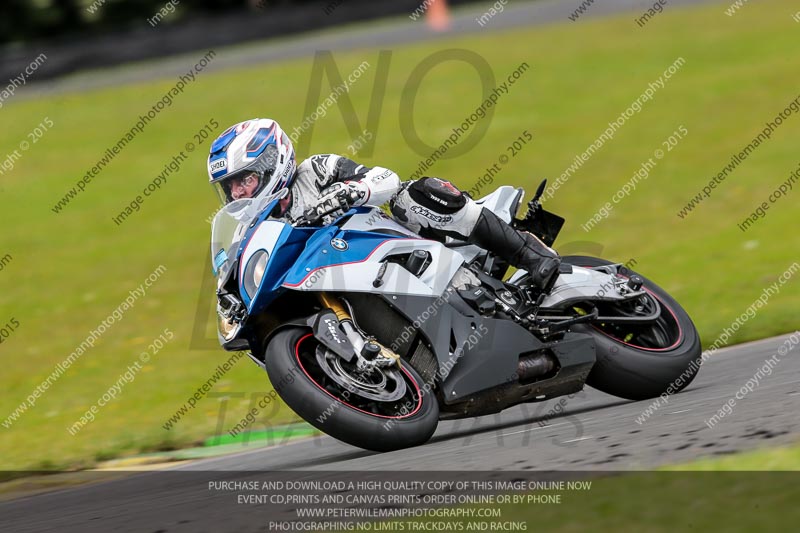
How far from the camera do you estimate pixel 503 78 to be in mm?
25438

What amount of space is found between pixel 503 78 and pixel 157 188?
8.52 metres

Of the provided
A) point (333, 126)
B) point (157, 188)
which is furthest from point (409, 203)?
point (333, 126)

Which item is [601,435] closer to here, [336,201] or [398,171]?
[336,201]

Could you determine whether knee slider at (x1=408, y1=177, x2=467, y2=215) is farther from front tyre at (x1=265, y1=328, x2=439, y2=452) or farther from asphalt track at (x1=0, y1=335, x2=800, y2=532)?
asphalt track at (x1=0, y1=335, x2=800, y2=532)

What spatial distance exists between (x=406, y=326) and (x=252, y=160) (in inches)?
52.1

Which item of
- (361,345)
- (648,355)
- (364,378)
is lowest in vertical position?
(364,378)

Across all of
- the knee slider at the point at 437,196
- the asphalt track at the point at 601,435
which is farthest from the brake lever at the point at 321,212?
the asphalt track at the point at 601,435

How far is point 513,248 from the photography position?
6973mm

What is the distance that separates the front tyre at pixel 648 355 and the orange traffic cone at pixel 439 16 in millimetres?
Answer: 25524

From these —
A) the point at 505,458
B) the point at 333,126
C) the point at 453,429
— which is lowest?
the point at 333,126

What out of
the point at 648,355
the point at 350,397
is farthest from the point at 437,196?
the point at 648,355

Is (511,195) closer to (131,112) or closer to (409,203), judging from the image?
(409,203)

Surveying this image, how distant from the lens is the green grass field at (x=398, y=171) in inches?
417

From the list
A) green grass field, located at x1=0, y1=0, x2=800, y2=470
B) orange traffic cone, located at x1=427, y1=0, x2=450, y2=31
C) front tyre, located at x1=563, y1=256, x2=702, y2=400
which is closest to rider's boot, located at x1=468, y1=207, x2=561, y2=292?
front tyre, located at x1=563, y1=256, x2=702, y2=400
